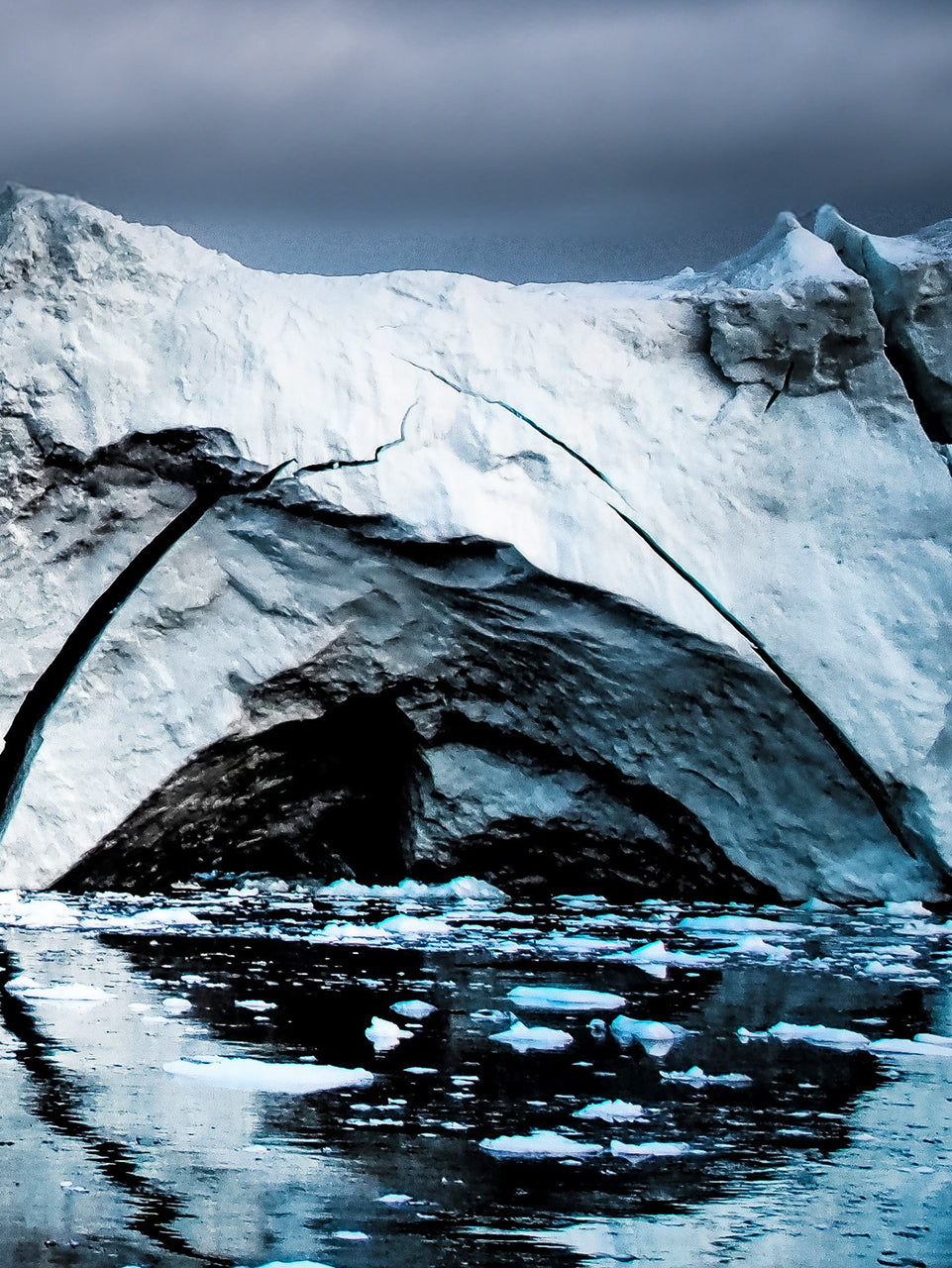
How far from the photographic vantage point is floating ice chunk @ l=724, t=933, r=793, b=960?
135 inches

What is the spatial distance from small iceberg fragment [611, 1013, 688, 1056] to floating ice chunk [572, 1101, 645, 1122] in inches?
18.5

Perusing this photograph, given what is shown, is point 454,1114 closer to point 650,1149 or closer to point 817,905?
point 650,1149

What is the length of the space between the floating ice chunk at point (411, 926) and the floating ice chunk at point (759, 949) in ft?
2.50

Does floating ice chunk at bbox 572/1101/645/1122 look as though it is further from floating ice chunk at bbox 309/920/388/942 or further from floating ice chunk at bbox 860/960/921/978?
floating ice chunk at bbox 309/920/388/942

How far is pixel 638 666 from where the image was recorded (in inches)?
185

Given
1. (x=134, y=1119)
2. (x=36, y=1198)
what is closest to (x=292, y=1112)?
(x=134, y=1119)

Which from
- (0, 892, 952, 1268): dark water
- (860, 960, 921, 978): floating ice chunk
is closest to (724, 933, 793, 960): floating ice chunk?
(0, 892, 952, 1268): dark water

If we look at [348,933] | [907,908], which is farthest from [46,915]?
[907,908]

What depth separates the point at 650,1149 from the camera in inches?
65.0

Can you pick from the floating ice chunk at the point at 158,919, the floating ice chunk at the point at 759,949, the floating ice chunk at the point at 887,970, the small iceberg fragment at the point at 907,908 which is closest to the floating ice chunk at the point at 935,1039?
the floating ice chunk at the point at 887,970

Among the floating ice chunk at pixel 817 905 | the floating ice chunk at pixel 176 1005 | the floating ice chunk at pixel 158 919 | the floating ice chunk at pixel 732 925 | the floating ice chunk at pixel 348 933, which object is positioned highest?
the floating ice chunk at pixel 176 1005

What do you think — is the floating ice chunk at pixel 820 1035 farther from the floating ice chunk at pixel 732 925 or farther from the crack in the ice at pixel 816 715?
the crack in the ice at pixel 816 715

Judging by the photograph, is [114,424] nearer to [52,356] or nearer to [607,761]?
[52,356]

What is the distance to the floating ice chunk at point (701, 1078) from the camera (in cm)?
203
